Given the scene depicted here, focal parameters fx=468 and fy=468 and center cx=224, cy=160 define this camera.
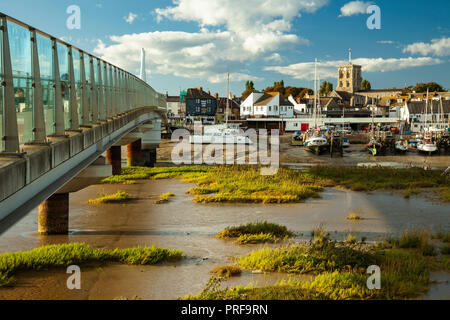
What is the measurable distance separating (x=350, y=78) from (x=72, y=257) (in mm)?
184205

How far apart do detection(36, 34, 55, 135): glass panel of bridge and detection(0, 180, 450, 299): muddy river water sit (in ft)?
14.3

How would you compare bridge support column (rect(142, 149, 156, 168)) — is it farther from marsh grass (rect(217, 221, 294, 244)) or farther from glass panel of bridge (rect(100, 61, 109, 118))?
marsh grass (rect(217, 221, 294, 244))

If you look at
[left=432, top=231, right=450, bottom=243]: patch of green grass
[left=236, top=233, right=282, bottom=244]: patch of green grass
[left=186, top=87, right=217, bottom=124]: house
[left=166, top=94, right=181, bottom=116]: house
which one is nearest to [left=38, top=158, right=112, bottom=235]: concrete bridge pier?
[left=236, top=233, right=282, bottom=244]: patch of green grass

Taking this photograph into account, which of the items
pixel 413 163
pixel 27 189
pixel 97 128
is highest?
pixel 97 128

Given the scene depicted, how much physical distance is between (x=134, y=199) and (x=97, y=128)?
1317 centimetres

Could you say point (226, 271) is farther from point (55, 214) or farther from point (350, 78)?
point (350, 78)

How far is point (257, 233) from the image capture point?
56.4ft

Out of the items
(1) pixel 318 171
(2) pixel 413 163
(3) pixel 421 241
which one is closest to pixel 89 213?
(3) pixel 421 241

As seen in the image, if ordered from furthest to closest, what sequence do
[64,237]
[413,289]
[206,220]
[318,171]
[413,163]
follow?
1. [413,163]
2. [318,171]
3. [206,220]
4. [64,237]
5. [413,289]

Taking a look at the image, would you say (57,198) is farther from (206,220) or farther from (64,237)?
(206,220)

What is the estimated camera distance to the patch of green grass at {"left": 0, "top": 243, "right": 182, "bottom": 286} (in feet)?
43.2

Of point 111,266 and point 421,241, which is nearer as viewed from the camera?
point 111,266

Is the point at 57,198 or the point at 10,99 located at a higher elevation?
the point at 10,99

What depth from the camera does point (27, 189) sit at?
25.0ft
